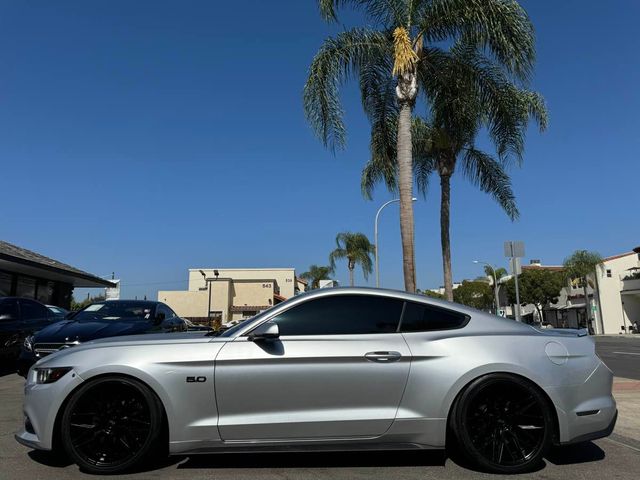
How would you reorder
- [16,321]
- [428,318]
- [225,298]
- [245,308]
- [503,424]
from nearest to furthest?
[503,424] → [428,318] → [16,321] → [225,298] → [245,308]

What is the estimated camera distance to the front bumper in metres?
4.18

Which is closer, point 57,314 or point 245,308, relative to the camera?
point 57,314

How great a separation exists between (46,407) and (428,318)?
127 inches

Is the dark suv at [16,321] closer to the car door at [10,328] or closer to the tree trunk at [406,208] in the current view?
the car door at [10,328]

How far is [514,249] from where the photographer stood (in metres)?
12.8

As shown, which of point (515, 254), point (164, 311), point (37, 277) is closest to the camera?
point (164, 311)

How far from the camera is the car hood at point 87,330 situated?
8.28 metres

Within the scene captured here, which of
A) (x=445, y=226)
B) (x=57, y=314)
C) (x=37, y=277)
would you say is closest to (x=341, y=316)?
(x=445, y=226)

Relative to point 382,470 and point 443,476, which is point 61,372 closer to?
point 382,470

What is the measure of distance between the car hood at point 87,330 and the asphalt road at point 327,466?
130 inches

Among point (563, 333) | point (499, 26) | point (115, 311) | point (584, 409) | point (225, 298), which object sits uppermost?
point (499, 26)

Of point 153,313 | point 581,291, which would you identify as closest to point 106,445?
point 153,313

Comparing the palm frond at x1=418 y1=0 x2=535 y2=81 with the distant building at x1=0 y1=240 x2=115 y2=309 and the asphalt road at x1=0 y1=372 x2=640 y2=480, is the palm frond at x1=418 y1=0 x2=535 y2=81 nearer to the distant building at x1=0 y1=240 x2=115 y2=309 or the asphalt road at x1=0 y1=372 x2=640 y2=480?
the asphalt road at x1=0 y1=372 x2=640 y2=480

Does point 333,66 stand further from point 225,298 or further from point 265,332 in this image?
point 225,298
